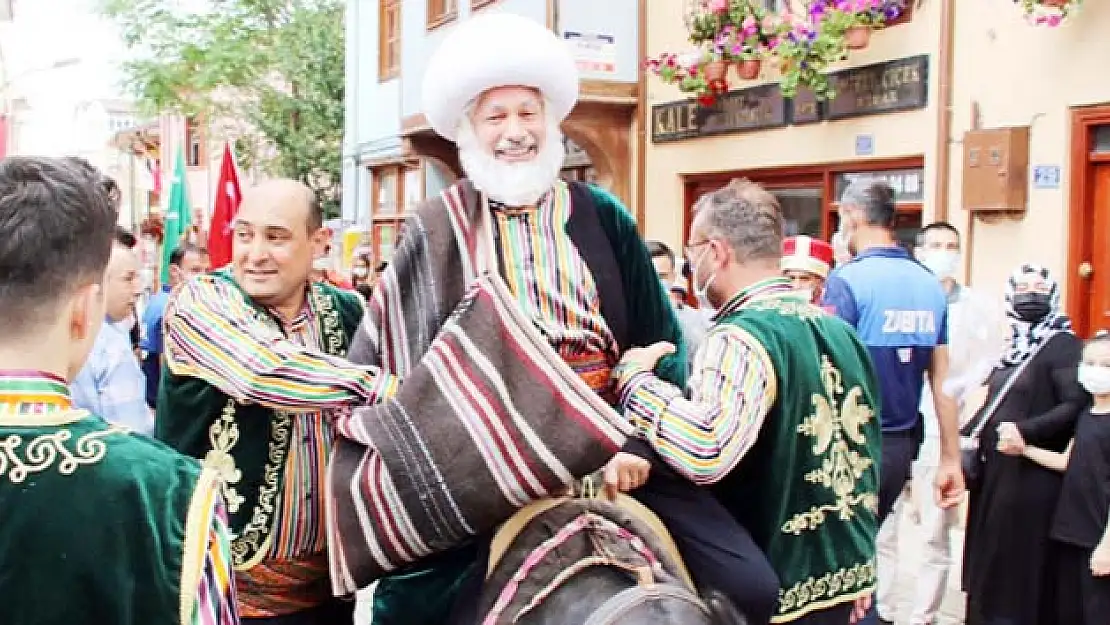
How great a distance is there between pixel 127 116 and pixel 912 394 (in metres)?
52.2

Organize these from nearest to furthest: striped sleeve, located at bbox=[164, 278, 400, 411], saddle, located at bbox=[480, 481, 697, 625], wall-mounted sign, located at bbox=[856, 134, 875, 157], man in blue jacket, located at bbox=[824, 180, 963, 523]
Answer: saddle, located at bbox=[480, 481, 697, 625] → striped sleeve, located at bbox=[164, 278, 400, 411] → man in blue jacket, located at bbox=[824, 180, 963, 523] → wall-mounted sign, located at bbox=[856, 134, 875, 157]

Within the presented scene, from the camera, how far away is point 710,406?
2.64 m

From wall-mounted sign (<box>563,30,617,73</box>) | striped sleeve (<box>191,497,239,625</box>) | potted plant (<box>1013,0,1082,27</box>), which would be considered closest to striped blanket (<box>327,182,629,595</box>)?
striped sleeve (<box>191,497,239,625</box>)

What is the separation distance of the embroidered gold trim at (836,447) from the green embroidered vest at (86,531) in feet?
5.49

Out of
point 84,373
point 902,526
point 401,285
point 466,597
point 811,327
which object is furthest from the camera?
point 902,526

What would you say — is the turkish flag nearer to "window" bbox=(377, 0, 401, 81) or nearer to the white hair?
the white hair

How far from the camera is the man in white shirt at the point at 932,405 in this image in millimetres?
5473

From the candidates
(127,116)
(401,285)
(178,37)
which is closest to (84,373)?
(401,285)

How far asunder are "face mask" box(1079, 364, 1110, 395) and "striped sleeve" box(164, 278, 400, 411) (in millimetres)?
3276

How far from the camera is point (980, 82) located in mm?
7465

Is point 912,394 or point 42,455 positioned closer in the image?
point 42,455

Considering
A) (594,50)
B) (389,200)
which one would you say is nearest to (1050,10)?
(594,50)

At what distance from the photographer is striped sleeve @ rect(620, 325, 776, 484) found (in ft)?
8.33

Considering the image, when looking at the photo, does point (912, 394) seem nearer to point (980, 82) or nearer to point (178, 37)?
point (980, 82)
